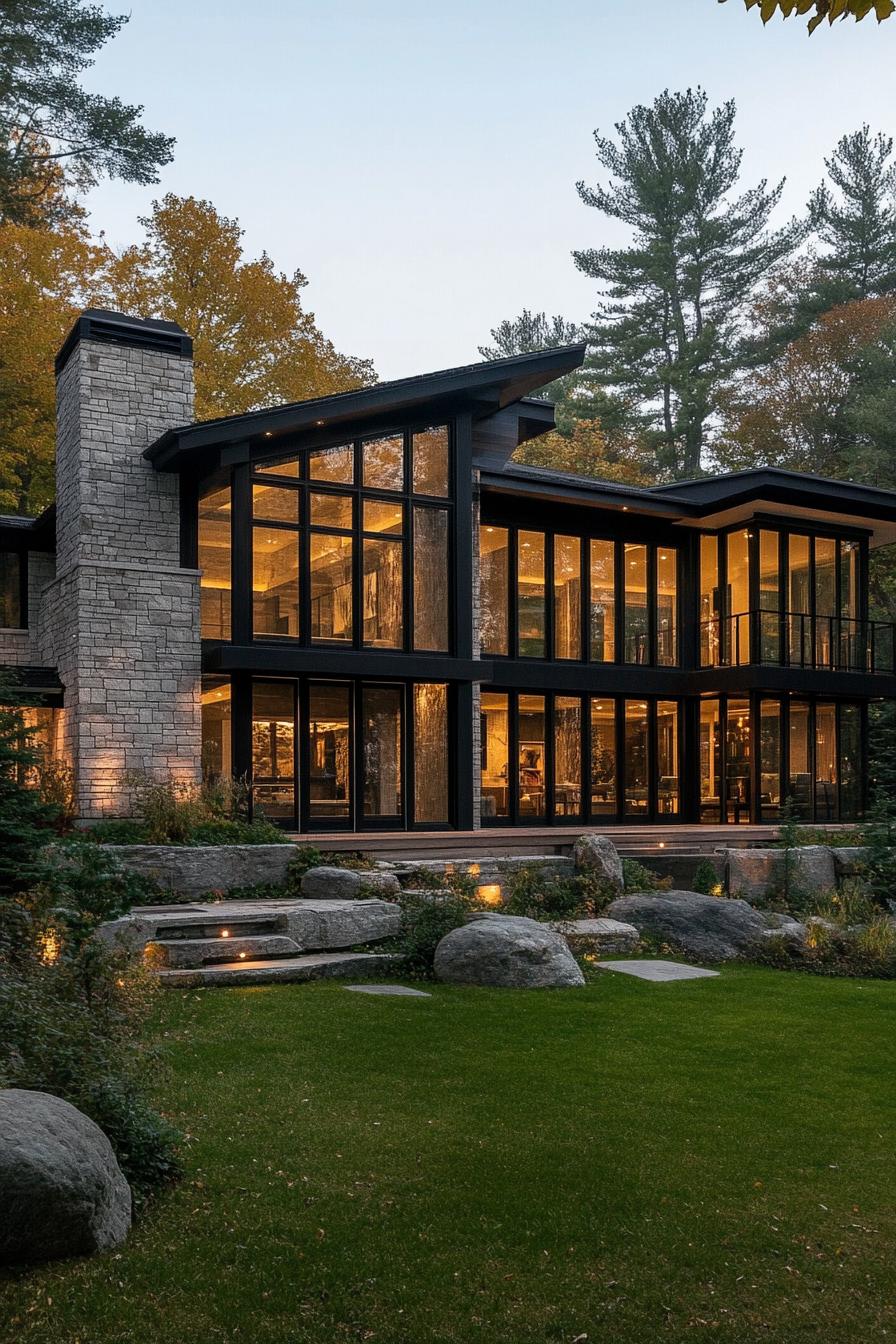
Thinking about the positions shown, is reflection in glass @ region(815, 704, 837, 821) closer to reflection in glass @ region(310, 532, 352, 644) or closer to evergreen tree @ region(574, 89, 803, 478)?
reflection in glass @ region(310, 532, 352, 644)

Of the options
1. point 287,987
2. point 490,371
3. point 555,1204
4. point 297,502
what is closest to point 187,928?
point 287,987

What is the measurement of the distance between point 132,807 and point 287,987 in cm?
565

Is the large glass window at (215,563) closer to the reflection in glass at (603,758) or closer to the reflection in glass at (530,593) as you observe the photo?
the reflection in glass at (530,593)

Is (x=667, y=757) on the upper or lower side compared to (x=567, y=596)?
lower

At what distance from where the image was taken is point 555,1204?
4809 millimetres

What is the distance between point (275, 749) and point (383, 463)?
4.68 m

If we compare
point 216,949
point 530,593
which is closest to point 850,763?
point 530,593

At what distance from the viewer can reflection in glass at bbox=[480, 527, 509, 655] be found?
762 inches

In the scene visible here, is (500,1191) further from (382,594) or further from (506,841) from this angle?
(382,594)

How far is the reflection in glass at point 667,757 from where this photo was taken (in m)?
21.0

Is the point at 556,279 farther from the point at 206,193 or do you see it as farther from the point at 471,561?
the point at 471,561

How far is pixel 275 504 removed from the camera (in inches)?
629

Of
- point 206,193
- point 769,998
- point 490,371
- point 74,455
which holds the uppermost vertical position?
point 206,193

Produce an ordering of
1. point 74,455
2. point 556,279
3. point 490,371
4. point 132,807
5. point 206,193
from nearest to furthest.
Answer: point 132,807 < point 74,455 < point 490,371 < point 206,193 < point 556,279
